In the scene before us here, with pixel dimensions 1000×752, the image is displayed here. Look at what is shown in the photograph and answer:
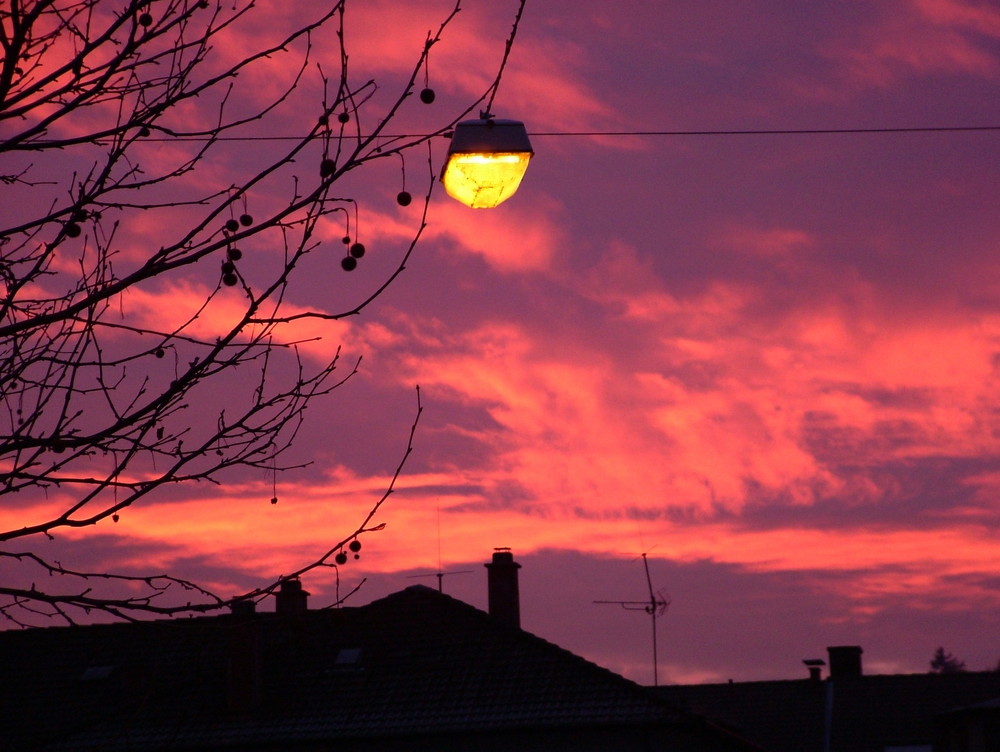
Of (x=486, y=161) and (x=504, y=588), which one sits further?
(x=504, y=588)

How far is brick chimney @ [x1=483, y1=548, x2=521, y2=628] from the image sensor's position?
107ft

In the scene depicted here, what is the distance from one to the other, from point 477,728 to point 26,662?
12.7m

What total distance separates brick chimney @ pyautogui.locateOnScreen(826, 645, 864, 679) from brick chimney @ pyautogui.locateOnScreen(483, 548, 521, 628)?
1769cm

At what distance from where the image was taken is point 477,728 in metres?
26.7

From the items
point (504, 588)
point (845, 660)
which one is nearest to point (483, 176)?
point (504, 588)

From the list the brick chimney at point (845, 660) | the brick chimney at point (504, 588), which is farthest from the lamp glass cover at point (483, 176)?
the brick chimney at point (845, 660)

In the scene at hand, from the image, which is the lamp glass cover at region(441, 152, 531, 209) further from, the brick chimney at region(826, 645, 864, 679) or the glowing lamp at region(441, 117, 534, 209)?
the brick chimney at region(826, 645, 864, 679)

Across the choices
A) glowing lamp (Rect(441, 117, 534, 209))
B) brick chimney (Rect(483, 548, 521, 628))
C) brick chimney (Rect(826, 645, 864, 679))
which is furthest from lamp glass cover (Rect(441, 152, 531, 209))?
brick chimney (Rect(826, 645, 864, 679))

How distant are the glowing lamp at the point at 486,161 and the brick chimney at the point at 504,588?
25418 mm

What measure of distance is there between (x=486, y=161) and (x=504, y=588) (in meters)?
26.0

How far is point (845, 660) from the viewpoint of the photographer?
46.5 metres

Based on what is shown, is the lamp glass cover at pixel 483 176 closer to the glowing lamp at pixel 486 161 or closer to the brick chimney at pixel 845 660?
the glowing lamp at pixel 486 161

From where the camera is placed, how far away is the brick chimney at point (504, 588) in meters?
32.7

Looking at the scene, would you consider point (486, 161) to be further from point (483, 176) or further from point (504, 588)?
point (504, 588)
